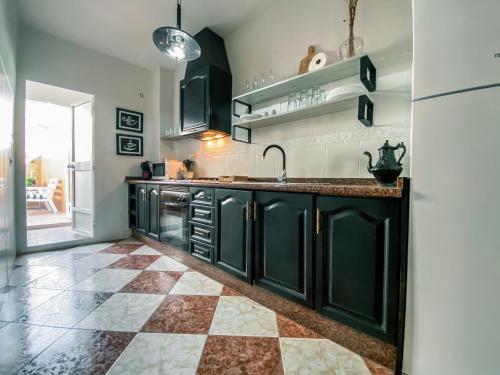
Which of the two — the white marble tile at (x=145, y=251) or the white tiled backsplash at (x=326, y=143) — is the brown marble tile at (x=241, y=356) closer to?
the white tiled backsplash at (x=326, y=143)

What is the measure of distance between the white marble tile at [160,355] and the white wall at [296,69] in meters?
1.49

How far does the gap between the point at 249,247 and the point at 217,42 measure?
8.12 ft

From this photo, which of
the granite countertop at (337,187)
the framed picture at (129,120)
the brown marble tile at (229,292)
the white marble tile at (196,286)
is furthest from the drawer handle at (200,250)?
the framed picture at (129,120)

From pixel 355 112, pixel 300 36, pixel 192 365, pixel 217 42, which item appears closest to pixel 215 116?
pixel 217 42

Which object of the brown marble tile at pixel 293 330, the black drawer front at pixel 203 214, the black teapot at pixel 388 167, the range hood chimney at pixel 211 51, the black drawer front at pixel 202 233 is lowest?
the brown marble tile at pixel 293 330

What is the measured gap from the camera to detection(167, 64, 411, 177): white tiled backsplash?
1.51m

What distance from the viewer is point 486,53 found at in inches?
29.6

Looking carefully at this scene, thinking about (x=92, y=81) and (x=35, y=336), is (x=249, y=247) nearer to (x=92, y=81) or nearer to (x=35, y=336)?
(x=35, y=336)

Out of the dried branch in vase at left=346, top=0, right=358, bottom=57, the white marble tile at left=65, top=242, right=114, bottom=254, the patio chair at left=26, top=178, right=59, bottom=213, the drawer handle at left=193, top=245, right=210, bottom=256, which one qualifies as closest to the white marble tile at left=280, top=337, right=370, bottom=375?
the drawer handle at left=193, top=245, right=210, bottom=256

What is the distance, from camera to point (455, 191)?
0.80m

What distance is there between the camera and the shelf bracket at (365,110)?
4.73ft

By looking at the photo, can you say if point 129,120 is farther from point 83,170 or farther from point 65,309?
point 65,309

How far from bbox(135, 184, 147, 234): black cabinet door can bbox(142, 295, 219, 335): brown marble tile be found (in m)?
1.57

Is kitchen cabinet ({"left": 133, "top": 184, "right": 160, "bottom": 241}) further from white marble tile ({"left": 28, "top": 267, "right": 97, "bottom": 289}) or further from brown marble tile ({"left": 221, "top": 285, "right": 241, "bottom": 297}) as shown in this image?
brown marble tile ({"left": 221, "top": 285, "right": 241, "bottom": 297})
